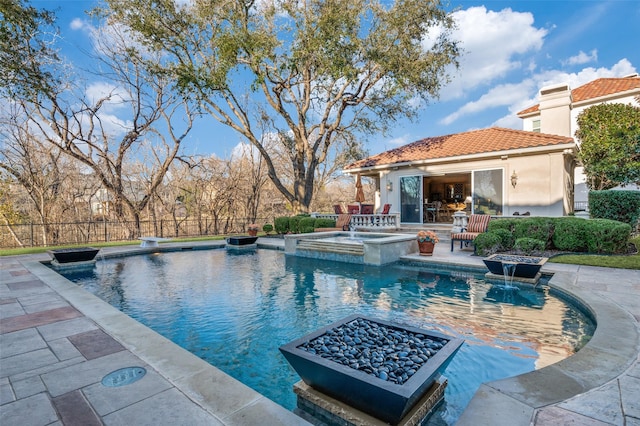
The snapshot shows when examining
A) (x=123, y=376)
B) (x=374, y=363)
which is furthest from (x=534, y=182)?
(x=123, y=376)

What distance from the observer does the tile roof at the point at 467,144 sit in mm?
11508

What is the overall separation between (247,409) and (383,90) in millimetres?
16311

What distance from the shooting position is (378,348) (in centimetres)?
246

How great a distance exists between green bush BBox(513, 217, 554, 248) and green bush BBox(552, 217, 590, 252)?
163 millimetres

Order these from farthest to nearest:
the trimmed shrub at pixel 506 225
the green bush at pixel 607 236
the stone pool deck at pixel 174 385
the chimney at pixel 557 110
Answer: the chimney at pixel 557 110 < the trimmed shrub at pixel 506 225 < the green bush at pixel 607 236 < the stone pool deck at pixel 174 385

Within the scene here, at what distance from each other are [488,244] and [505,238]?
1.91ft

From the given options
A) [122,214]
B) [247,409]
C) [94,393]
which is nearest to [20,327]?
[94,393]

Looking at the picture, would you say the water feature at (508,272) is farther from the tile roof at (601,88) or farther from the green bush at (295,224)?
the tile roof at (601,88)

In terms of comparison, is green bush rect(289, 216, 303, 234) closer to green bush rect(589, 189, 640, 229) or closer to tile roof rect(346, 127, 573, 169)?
tile roof rect(346, 127, 573, 169)

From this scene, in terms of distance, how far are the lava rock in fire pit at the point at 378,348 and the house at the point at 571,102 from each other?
15.5m

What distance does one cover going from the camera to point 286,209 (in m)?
25.1

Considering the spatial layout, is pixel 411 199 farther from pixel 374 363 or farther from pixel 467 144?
pixel 374 363

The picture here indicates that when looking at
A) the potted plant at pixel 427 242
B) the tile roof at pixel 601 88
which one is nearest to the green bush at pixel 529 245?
the potted plant at pixel 427 242

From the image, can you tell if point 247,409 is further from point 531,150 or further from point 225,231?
point 225,231
